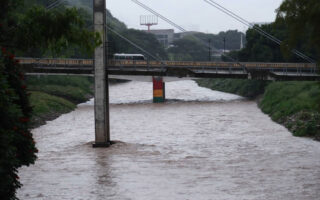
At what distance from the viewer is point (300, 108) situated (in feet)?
152

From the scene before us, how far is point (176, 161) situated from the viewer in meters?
30.6

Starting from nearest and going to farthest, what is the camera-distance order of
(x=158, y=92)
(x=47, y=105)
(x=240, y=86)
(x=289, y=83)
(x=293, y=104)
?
(x=293, y=104), (x=47, y=105), (x=289, y=83), (x=158, y=92), (x=240, y=86)

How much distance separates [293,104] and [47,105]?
84.8 feet

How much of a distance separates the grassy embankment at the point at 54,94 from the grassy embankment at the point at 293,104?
69.3 ft

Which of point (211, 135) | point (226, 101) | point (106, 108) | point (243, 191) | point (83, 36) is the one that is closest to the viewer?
point (83, 36)

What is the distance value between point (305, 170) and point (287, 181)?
281cm

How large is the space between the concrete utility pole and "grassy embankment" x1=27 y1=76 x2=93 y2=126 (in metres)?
11.0

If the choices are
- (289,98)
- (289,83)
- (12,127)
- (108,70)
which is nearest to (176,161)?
(108,70)

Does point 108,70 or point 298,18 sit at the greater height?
point 298,18

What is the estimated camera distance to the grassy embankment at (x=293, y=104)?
40.0m

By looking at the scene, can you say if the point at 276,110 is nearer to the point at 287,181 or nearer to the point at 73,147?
the point at 73,147

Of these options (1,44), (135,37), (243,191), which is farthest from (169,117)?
(135,37)

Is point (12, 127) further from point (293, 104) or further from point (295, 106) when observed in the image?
point (293, 104)

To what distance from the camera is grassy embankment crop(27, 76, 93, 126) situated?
55.2 meters
